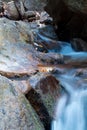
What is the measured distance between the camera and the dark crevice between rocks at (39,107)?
5.12 m

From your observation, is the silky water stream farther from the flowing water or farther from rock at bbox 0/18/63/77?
rock at bbox 0/18/63/77

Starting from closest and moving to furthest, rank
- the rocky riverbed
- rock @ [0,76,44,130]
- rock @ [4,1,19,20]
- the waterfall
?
rock @ [0,76,44,130], the rocky riverbed, the waterfall, rock @ [4,1,19,20]

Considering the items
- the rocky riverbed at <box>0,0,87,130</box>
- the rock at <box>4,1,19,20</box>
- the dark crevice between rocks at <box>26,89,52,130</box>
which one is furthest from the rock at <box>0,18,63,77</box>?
the rock at <box>4,1,19,20</box>

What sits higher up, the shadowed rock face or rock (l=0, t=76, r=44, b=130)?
rock (l=0, t=76, r=44, b=130)

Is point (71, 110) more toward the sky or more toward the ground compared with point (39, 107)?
more toward the ground

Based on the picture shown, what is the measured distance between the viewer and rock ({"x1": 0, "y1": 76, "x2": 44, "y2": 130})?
4.28 meters

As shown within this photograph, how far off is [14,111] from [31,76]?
154cm

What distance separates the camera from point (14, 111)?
4.41 metres

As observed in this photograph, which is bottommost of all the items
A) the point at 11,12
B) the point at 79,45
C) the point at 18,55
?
the point at 11,12

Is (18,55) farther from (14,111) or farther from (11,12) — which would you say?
(11,12)

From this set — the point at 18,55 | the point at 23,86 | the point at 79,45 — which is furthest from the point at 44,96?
the point at 79,45

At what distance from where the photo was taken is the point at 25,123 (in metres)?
4.45

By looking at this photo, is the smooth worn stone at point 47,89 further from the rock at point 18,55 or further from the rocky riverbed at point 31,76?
the rock at point 18,55

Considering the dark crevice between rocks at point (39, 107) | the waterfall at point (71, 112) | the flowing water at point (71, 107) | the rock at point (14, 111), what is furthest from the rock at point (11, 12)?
the rock at point (14, 111)
